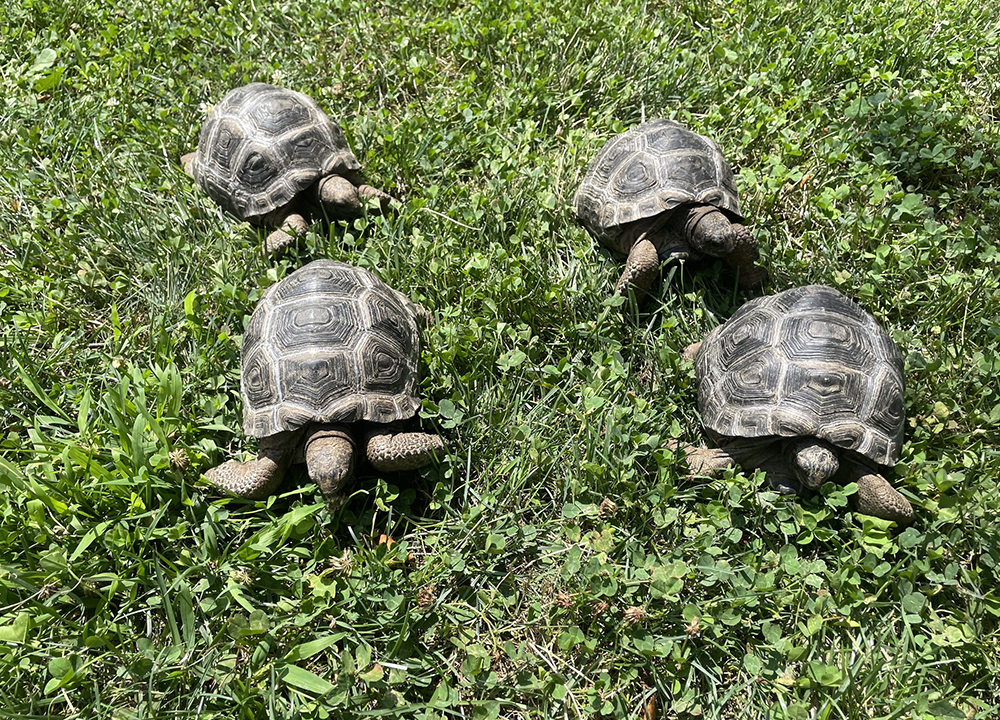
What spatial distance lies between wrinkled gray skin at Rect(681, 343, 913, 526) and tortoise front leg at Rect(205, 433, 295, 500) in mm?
2286

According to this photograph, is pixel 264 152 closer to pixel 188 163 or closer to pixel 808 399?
pixel 188 163

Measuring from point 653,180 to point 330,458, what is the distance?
277 centimetres

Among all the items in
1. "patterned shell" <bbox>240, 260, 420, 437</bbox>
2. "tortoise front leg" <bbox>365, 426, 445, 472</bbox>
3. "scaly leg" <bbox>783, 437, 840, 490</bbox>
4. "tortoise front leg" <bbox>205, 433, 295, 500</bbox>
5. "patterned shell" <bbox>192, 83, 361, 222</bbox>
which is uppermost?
"patterned shell" <bbox>192, 83, 361, 222</bbox>

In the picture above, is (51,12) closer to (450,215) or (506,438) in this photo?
(450,215)

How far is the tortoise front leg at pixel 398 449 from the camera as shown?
3.58m

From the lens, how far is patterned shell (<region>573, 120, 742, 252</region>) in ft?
14.5

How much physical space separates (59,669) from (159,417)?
1.34 metres

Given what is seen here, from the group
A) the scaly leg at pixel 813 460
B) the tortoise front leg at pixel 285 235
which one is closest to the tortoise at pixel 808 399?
the scaly leg at pixel 813 460

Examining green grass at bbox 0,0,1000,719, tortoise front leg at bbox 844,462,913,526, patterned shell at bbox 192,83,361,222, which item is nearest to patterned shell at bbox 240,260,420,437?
green grass at bbox 0,0,1000,719

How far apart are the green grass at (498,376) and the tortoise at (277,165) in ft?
0.64

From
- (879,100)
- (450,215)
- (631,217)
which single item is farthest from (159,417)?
(879,100)

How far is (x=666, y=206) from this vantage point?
4.38m

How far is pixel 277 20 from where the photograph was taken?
596 centimetres

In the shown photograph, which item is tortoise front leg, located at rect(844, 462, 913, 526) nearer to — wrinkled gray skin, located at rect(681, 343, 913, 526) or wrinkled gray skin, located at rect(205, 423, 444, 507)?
wrinkled gray skin, located at rect(681, 343, 913, 526)
